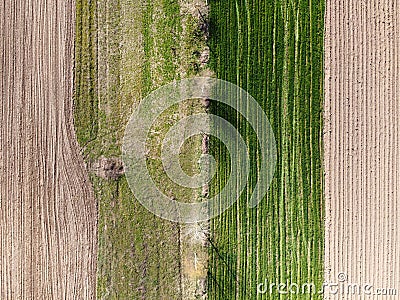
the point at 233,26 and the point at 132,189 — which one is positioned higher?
the point at 233,26

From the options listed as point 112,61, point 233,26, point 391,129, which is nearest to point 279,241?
point 391,129

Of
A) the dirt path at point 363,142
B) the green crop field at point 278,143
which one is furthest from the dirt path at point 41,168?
the dirt path at point 363,142

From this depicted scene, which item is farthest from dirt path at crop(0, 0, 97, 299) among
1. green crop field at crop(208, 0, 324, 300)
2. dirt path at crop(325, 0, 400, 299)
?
dirt path at crop(325, 0, 400, 299)

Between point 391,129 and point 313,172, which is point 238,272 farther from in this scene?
point 391,129

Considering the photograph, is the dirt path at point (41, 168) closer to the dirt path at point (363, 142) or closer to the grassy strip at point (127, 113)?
the grassy strip at point (127, 113)

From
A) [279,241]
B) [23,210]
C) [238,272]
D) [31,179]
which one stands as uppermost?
[31,179]

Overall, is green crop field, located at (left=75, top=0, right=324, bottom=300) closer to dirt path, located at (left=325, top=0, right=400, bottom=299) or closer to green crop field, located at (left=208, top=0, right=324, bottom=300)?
green crop field, located at (left=208, top=0, right=324, bottom=300)

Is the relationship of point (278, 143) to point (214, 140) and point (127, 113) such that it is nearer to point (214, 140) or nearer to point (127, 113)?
point (214, 140)
